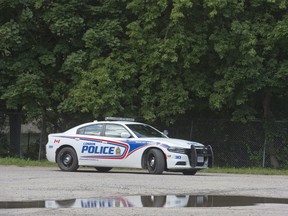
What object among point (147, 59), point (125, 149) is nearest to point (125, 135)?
point (125, 149)

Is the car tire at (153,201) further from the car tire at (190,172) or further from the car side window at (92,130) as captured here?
the car side window at (92,130)

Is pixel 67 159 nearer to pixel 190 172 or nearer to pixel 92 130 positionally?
pixel 92 130

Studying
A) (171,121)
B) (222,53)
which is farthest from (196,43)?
(171,121)

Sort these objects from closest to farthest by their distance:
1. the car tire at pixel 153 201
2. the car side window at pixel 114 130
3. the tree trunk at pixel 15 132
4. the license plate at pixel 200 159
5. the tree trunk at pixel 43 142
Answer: the car tire at pixel 153 201
the license plate at pixel 200 159
the car side window at pixel 114 130
the tree trunk at pixel 43 142
the tree trunk at pixel 15 132

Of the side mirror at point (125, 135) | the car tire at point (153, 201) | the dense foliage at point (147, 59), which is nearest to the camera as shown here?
the car tire at point (153, 201)

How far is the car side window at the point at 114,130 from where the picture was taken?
67.3 feet

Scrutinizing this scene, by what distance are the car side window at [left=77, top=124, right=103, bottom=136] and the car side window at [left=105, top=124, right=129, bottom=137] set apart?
0.80 feet

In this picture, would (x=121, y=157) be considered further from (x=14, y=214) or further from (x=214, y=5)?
(x=14, y=214)

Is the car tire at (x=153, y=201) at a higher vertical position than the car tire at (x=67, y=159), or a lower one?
lower

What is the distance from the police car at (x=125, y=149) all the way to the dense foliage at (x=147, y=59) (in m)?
4.91

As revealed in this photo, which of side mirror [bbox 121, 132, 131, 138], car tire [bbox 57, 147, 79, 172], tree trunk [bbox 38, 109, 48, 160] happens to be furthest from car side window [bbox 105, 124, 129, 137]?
tree trunk [bbox 38, 109, 48, 160]

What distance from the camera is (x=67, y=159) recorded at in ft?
69.1

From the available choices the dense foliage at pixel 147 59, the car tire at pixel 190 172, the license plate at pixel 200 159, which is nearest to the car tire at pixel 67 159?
the car tire at pixel 190 172

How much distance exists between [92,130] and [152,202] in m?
9.10
